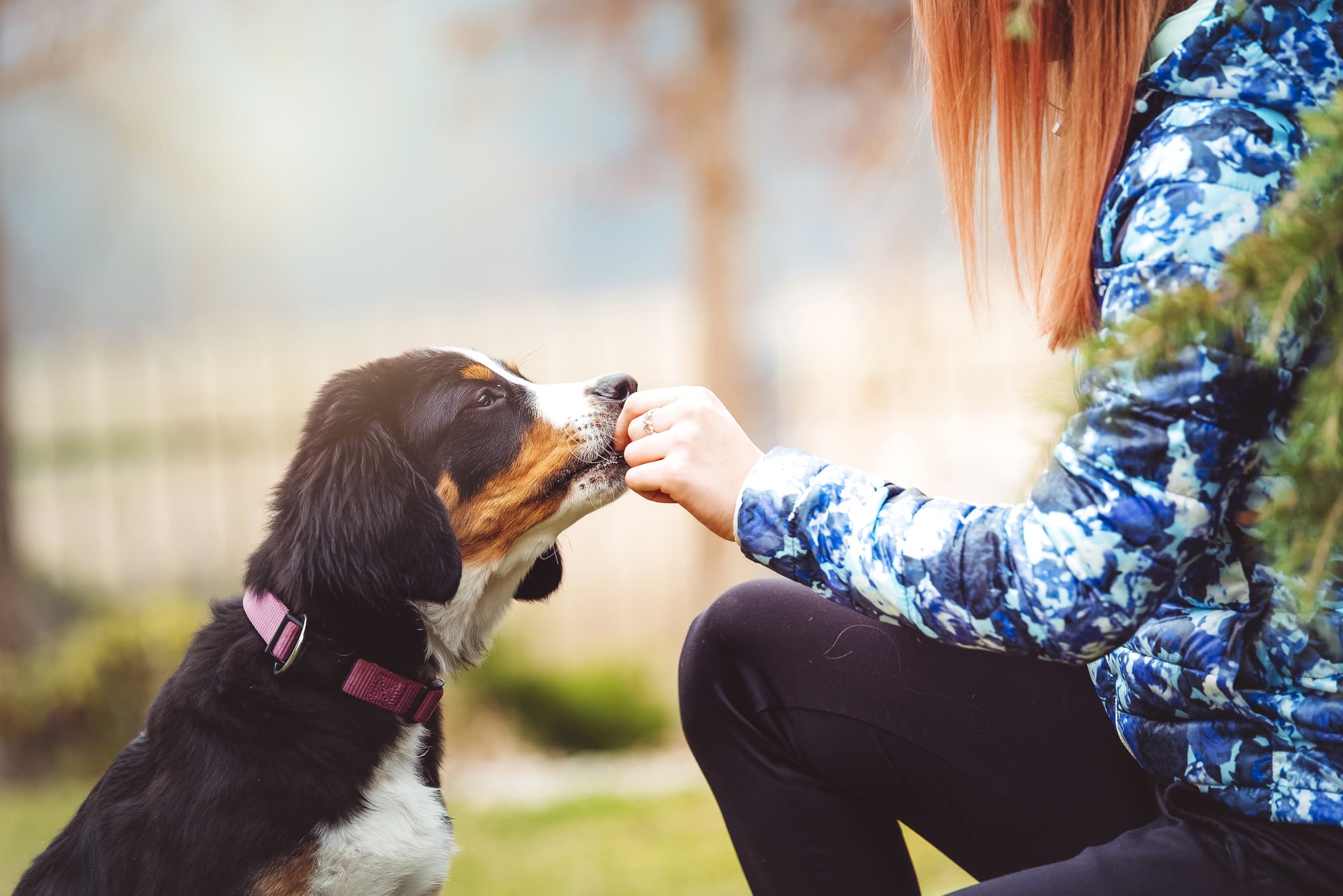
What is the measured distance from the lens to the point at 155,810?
5.54 ft

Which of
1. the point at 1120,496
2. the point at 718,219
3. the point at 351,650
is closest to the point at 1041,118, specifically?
the point at 1120,496

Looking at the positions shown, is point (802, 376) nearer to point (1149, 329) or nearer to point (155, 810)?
point (155, 810)

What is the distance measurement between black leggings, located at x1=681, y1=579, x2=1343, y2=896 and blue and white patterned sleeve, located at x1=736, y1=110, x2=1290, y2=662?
0.34 metres

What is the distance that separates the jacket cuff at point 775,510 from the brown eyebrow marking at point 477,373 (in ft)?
3.27

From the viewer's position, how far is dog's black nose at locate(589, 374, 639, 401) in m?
2.14

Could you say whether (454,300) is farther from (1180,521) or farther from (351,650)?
(1180,521)

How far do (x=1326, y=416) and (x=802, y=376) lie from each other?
5408 mm

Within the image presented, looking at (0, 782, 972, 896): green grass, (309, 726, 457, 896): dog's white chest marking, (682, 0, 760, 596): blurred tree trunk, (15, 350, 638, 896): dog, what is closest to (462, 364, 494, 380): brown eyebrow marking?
(15, 350, 638, 896): dog

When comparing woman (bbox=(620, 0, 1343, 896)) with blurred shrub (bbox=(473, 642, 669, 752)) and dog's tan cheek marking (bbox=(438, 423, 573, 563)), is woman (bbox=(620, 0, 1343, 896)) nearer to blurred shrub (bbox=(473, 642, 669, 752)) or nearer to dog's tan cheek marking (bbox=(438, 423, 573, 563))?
dog's tan cheek marking (bbox=(438, 423, 573, 563))

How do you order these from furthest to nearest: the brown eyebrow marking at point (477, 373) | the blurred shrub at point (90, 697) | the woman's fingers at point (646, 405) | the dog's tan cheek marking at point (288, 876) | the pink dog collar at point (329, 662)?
the blurred shrub at point (90, 697)
the brown eyebrow marking at point (477, 373)
the pink dog collar at point (329, 662)
the dog's tan cheek marking at point (288, 876)
the woman's fingers at point (646, 405)

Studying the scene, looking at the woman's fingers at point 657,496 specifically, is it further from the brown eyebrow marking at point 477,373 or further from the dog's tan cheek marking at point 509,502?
the brown eyebrow marking at point 477,373

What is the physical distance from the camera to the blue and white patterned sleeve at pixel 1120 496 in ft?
3.44

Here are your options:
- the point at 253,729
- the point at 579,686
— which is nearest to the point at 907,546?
the point at 253,729

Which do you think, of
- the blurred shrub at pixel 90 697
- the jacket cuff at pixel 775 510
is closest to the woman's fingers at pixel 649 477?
the jacket cuff at pixel 775 510
